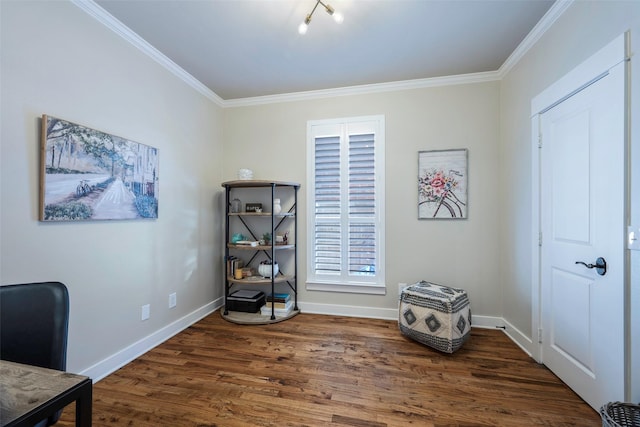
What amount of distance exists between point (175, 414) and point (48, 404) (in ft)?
3.76

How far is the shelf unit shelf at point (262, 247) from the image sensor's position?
2874 millimetres

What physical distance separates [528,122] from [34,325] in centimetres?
343

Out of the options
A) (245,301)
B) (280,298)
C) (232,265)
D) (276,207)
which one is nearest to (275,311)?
(280,298)

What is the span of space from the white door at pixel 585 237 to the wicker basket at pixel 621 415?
40 centimetres

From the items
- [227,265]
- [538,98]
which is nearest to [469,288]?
[538,98]

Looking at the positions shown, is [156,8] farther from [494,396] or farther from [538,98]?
[494,396]

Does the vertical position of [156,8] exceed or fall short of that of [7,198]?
it exceeds it

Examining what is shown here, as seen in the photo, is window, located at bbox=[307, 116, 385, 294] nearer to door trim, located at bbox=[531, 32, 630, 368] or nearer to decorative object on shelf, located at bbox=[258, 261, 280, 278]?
decorative object on shelf, located at bbox=[258, 261, 280, 278]

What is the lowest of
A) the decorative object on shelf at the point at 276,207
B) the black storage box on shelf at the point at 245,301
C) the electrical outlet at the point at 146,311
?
the black storage box on shelf at the point at 245,301

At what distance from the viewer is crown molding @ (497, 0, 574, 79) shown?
179cm

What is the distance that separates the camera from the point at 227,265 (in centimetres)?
303

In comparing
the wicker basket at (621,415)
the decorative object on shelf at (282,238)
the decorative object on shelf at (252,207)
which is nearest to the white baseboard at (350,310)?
the decorative object on shelf at (282,238)

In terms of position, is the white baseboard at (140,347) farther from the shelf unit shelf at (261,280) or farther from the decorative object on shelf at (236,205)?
the decorative object on shelf at (236,205)

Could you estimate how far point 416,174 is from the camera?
2.86 metres
